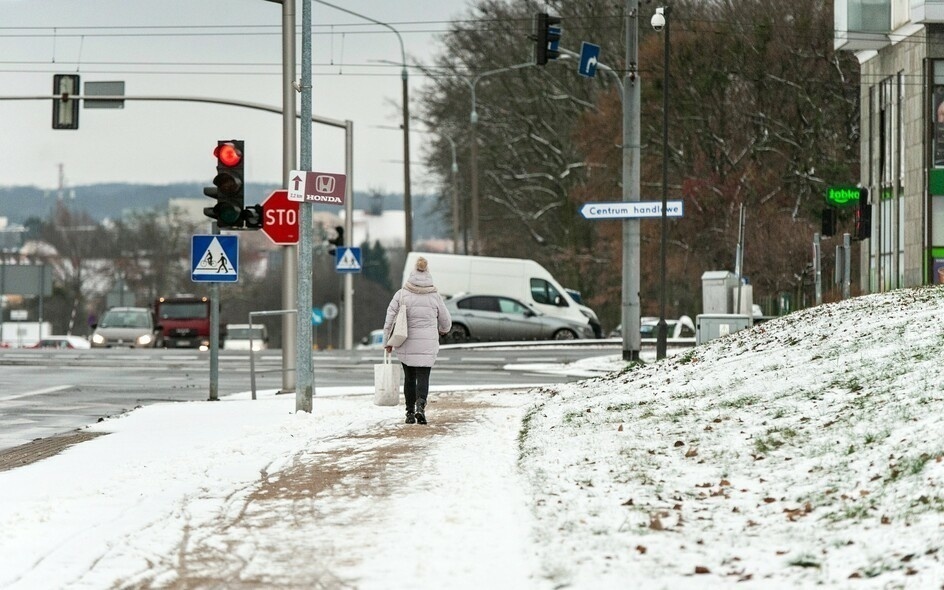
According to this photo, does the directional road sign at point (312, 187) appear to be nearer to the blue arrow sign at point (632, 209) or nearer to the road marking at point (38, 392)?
the road marking at point (38, 392)

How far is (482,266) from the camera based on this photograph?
48.6 metres

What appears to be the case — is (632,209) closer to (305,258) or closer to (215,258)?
(215,258)

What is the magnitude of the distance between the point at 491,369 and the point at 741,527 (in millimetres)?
23635

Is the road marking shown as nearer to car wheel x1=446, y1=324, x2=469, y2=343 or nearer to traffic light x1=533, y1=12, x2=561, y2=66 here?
traffic light x1=533, y1=12, x2=561, y2=66

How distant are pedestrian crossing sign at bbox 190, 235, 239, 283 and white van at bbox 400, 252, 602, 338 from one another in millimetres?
26796

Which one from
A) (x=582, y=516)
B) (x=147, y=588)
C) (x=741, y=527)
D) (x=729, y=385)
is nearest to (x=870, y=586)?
(x=741, y=527)

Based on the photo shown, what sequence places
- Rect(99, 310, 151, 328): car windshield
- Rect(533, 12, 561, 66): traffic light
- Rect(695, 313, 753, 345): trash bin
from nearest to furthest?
Rect(533, 12, 561, 66): traffic light < Rect(695, 313, 753, 345): trash bin < Rect(99, 310, 151, 328): car windshield

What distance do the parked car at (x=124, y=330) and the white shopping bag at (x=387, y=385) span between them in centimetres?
3512

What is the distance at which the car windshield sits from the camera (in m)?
53.0

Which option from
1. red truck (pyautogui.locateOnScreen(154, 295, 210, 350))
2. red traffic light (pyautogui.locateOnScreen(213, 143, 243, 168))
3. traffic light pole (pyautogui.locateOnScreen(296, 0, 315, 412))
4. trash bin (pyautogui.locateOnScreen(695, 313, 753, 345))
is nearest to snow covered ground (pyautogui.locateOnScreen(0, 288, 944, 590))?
traffic light pole (pyautogui.locateOnScreen(296, 0, 315, 412))

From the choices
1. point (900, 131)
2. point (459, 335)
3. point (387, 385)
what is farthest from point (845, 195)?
point (387, 385)

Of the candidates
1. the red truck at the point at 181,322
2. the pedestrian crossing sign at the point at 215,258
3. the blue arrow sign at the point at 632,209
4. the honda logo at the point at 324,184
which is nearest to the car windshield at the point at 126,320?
the red truck at the point at 181,322

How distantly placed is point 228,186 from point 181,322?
35621 mm

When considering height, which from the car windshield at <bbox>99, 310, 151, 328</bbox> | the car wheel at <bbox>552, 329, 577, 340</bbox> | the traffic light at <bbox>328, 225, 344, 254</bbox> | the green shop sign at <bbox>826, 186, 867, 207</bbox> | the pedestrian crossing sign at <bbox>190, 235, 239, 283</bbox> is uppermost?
the green shop sign at <bbox>826, 186, 867, 207</bbox>
